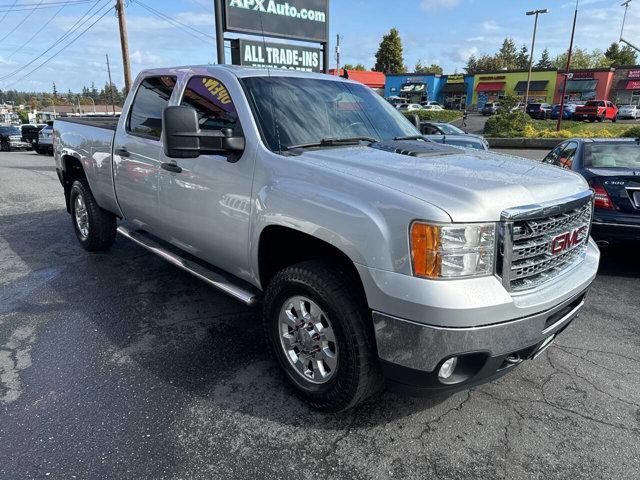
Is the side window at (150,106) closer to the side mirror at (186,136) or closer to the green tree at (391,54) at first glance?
the side mirror at (186,136)

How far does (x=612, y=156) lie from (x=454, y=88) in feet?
215

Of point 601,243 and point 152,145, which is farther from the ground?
point 152,145

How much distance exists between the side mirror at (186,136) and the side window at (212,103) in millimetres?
238

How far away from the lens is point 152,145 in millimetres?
3980

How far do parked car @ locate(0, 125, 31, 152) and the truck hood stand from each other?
101 ft

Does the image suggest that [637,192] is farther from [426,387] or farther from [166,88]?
[166,88]

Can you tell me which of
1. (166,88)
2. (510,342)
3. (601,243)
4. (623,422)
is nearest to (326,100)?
(166,88)

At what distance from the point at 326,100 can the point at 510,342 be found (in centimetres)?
219

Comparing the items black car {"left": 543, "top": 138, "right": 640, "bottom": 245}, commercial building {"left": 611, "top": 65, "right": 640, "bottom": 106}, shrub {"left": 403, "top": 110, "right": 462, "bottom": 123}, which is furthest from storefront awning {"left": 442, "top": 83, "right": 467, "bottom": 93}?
black car {"left": 543, "top": 138, "right": 640, "bottom": 245}

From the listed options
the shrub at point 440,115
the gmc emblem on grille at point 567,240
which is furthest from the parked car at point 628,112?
the gmc emblem on grille at point 567,240

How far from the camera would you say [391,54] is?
270 feet

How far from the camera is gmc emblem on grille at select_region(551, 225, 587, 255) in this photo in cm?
250

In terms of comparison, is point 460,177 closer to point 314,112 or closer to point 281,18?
point 314,112

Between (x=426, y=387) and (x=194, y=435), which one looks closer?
(x=426, y=387)
